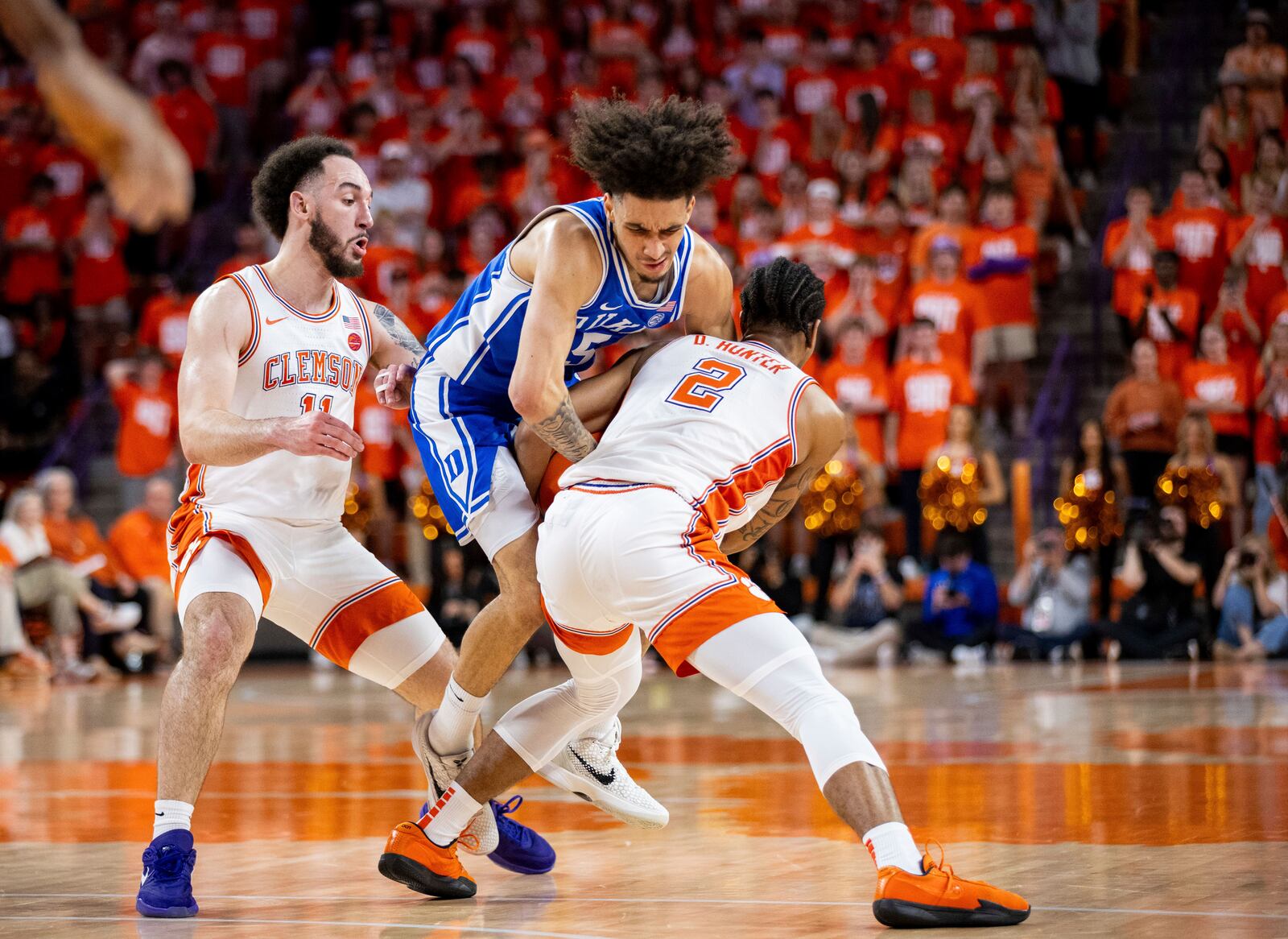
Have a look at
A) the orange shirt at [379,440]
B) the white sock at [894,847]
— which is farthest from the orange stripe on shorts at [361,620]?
the orange shirt at [379,440]

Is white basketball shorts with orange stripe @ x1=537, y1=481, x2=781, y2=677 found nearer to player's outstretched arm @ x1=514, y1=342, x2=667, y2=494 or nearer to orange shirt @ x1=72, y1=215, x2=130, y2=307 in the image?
player's outstretched arm @ x1=514, y1=342, x2=667, y2=494

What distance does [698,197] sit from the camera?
13859 millimetres

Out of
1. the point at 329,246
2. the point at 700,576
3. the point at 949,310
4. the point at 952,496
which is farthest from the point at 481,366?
the point at 949,310

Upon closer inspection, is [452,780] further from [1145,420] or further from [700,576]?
[1145,420]

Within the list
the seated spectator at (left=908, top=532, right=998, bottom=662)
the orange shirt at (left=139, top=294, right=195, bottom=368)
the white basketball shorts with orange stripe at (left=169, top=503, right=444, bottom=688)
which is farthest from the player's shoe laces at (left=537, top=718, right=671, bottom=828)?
the orange shirt at (left=139, top=294, right=195, bottom=368)

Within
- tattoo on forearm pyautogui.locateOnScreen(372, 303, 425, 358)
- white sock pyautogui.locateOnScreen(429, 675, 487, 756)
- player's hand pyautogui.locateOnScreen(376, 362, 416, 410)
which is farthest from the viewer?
tattoo on forearm pyautogui.locateOnScreen(372, 303, 425, 358)

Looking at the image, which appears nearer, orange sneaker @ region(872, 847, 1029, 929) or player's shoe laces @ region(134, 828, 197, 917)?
orange sneaker @ region(872, 847, 1029, 929)

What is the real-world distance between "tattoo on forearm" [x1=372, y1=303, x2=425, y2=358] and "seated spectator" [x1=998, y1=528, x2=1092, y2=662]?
25.6 ft

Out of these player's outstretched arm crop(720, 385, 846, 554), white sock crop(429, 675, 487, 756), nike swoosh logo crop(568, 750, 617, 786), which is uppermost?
player's outstretched arm crop(720, 385, 846, 554)

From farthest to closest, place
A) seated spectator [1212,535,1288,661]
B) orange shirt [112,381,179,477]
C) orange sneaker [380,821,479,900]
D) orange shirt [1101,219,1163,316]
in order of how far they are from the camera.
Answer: orange shirt [112,381,179,477] < orange shirt [1101,219,1163,316] < seated spectator [1212,535,1288,661] < orange sneaker [380,821,479,900]

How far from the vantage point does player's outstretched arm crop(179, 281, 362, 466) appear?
475 cm

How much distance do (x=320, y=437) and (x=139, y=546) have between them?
33.4 ft

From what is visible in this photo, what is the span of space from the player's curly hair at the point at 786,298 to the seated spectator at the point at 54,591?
1009cm

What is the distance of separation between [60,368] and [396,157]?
143 inches
